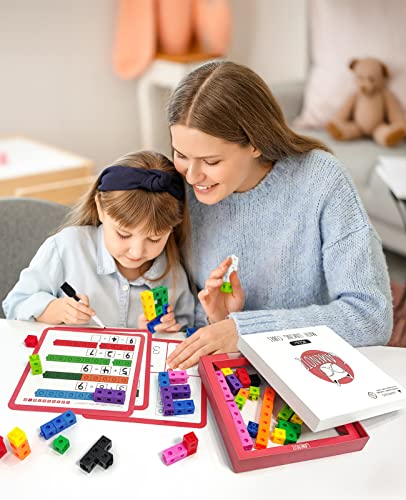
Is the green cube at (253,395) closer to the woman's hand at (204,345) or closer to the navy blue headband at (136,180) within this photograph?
the woman's hand at (204,345)

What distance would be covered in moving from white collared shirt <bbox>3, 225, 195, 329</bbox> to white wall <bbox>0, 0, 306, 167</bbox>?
2.09 m

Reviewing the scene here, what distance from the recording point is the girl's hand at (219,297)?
1.04m

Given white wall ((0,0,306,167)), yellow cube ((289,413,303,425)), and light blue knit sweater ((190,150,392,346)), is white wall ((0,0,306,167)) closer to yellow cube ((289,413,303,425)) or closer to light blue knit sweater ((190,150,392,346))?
light blue knit sweater ((190,150,392,346))

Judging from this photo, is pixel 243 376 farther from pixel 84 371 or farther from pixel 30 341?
pixel 30 341

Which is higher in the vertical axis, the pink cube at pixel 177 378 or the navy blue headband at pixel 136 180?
the navy blue headband at pixel 136 180

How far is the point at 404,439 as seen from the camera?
784mm

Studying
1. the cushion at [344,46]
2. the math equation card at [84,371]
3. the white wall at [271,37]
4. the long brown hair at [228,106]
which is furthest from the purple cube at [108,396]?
the white wall at [271,37]

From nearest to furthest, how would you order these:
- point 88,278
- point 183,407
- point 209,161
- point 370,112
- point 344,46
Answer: point 183,407 → point 209,161 → point 88,278 → point 370,112 → point 344,46

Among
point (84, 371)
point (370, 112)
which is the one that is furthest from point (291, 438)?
point (370, 112)

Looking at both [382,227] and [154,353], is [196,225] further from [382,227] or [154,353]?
[382,227]

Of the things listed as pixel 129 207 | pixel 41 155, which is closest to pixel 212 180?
pixel 129 207

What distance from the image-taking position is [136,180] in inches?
41.5

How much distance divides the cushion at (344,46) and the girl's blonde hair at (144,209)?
1.82 meters

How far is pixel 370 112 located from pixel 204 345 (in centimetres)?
198
